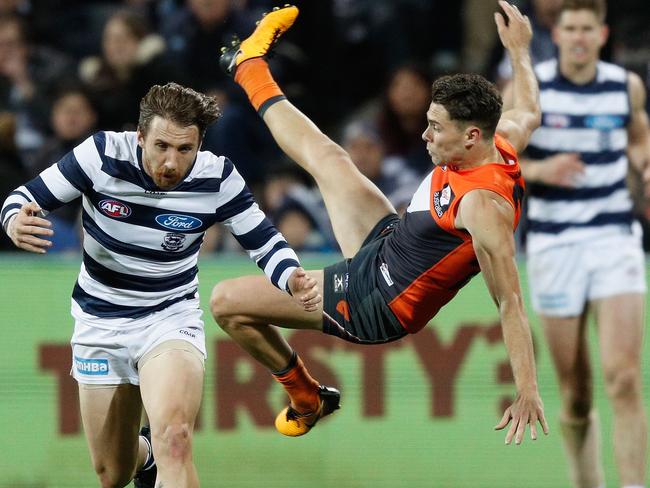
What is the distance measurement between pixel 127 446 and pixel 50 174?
1340 mm

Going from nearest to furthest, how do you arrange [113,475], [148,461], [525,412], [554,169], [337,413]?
[525,412], [113,475], [148,461], [554,169], [337,413]

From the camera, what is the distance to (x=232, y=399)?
8016mm

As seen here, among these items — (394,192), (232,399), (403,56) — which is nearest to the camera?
(232,399)

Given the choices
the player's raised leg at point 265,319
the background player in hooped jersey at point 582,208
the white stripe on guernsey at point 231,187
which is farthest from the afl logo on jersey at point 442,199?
the background player in hooped jersey at point 582,208

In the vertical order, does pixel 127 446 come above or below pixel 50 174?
below

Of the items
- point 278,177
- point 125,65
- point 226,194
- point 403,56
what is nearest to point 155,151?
point 226,194

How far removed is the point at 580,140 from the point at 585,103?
216 millimetres

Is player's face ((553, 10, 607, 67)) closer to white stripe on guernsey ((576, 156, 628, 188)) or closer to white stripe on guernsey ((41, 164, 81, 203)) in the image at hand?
white stripe on guernsey ((576, 156, 628, 188))

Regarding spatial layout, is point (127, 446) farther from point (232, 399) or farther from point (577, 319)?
point (577, 319)

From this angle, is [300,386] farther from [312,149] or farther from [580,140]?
[580,140]

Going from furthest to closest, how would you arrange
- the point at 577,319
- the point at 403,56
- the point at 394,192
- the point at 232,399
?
the point at 403,56
the point at 394,192
the point at 232,399
the point at 577,319

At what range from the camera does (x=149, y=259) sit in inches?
223

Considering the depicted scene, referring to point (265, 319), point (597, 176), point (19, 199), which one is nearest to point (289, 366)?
point (265, 319)

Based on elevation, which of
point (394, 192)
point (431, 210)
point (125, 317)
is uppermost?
point (394, 192)
